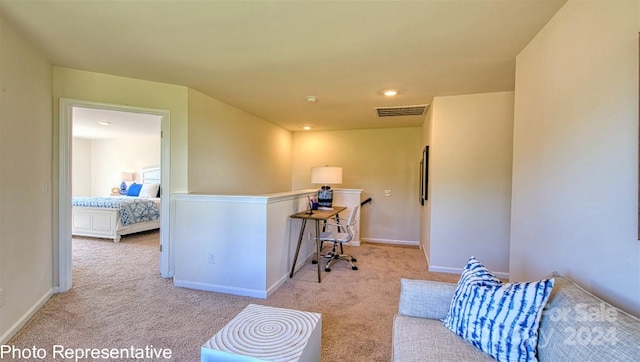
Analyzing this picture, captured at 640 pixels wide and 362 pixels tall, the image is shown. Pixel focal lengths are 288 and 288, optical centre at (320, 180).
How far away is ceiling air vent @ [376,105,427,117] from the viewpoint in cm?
413

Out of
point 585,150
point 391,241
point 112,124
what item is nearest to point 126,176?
point 112,124

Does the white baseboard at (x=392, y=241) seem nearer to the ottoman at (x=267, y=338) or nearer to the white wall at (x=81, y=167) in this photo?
the ottoman at (x=267, y=338)

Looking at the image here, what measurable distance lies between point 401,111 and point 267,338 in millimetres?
3759

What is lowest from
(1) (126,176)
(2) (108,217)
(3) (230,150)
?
(2) (108,217)

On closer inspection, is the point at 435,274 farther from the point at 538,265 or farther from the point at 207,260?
the point at 207,260

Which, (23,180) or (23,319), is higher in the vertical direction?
(23,180)

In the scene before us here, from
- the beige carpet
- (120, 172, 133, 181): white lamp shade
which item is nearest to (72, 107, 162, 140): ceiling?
(120, 172, 133, 181): white lamp shade

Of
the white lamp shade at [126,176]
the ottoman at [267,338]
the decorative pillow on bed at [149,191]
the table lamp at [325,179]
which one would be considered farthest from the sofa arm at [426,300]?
the white lamp shade at [126,176]

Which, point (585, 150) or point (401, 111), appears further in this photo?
point (401, 111)

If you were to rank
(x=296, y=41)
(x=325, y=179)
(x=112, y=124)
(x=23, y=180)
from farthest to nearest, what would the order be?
(x=112, y=124) < (x=325, y=179) < (x=23, y=180) < (x=296, y=41)

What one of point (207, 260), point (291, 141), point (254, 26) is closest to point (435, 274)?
point (207, 260)

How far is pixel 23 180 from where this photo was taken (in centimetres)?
230

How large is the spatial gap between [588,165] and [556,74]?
664 mm

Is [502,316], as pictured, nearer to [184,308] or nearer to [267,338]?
[267,338]
